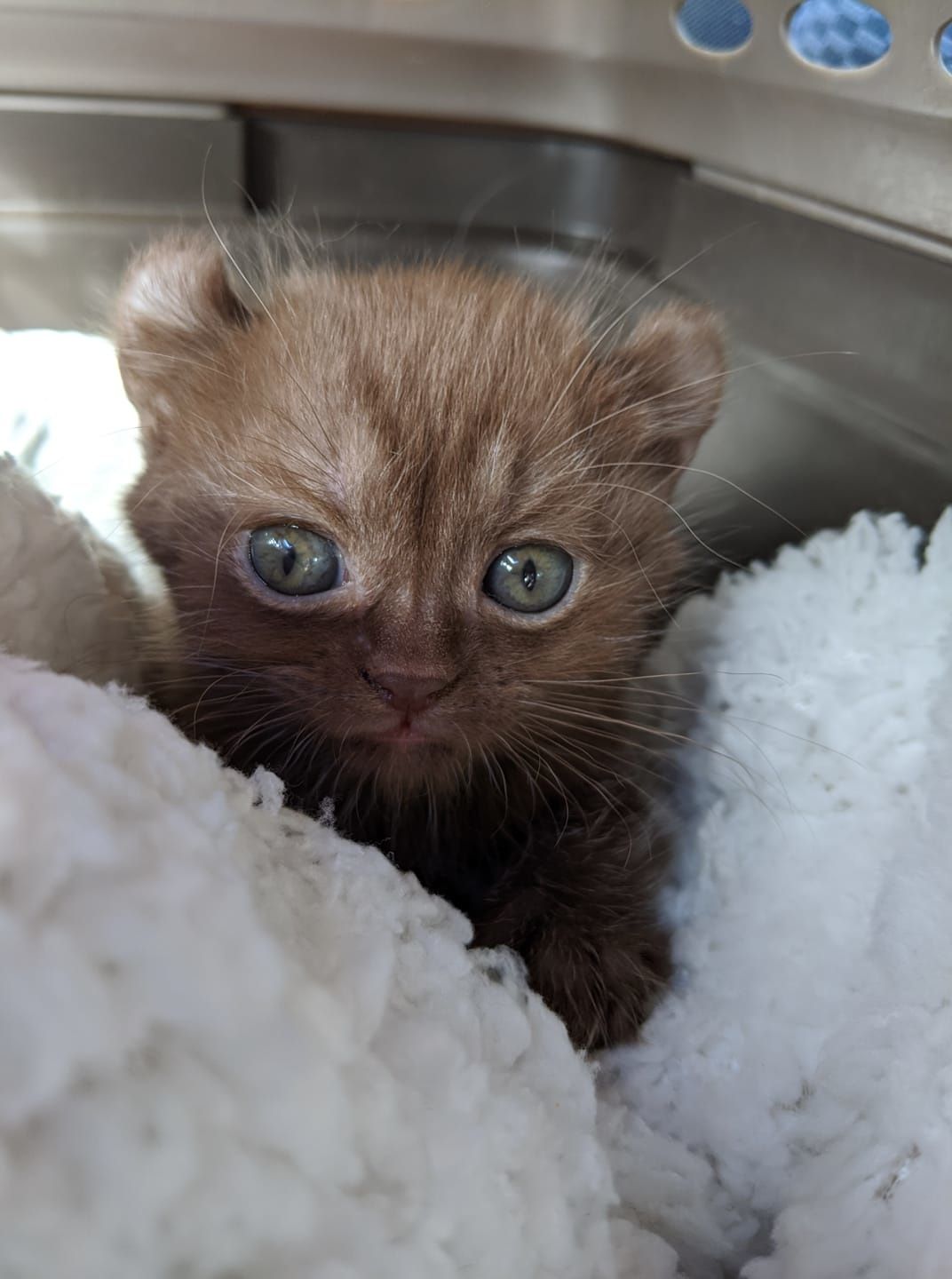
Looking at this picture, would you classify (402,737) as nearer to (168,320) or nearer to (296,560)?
(296,560)

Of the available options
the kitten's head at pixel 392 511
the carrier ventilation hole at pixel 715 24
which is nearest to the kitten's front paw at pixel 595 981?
the kitten's head at pixel 392 511

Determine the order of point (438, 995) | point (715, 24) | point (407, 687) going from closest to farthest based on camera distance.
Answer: point (438, 995) < point (407, 687) < point (715, 24)

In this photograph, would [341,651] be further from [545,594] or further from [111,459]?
[111,459]

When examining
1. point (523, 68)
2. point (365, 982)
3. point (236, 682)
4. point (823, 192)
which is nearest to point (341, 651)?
point (236, 682)

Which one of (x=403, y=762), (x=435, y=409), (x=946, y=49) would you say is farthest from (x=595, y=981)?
(x=946, y=49)

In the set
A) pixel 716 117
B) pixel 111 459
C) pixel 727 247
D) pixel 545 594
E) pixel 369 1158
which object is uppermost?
pixel 716 117

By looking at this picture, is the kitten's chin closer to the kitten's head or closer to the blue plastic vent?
the kitten's head
